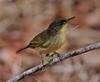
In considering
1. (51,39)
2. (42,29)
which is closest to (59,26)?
(51,39)

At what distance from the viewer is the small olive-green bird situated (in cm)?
400

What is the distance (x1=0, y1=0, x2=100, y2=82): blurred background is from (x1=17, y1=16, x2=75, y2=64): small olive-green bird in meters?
1.47

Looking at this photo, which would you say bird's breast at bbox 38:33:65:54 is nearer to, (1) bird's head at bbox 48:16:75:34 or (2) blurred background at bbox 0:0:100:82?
(1) bird's head at bbox 48:16:75:34

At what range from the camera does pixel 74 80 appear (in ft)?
19.6

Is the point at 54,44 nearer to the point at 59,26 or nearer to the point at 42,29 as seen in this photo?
the point at 59,26

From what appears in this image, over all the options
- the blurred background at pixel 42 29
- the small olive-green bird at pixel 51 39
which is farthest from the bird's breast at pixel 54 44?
the blurred background at pixel 42 29

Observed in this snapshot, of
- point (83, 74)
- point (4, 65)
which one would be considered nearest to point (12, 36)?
point (4, 65)

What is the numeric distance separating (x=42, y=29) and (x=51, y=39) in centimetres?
282

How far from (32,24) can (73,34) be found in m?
0.53

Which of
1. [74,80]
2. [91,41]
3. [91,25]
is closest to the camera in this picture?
[74,80]

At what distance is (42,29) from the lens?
271 inches

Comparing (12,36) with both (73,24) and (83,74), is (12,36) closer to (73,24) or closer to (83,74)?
(73,24)

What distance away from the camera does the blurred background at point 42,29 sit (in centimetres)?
611

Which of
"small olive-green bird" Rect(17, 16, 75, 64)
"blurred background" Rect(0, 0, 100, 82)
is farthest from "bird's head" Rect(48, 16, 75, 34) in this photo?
"blurred background" Rect(0, 0, 100, 82)
